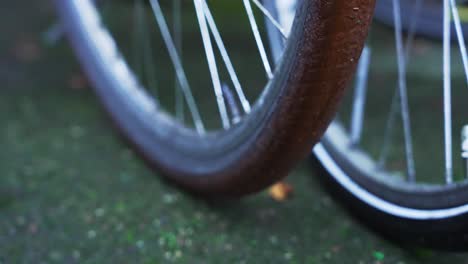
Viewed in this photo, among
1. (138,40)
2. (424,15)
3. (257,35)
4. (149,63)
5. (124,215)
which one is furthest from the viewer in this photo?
(138,40)

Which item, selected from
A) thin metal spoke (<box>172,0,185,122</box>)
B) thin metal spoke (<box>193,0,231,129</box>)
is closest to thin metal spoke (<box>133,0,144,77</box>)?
thin metal spoke (<box>172,0,185,122</box>)

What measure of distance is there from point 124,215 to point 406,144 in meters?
0.58

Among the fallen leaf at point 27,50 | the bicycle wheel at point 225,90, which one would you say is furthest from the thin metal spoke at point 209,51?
the fallen leaf at point 27,50

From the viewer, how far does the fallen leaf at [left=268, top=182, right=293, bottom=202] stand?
148 centimetres

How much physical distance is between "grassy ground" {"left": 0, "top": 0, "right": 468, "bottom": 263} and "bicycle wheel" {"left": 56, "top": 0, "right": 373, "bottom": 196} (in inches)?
3.2

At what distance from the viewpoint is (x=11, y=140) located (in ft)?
5.98

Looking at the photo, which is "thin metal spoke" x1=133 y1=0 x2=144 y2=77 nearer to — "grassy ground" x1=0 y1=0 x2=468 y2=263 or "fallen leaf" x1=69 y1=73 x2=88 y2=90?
"fallen leaf" x1=69 y1=73 x2=88 y2=90

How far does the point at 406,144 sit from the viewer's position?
1.29m

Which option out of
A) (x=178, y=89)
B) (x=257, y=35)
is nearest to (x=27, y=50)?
(x=178, y=89)

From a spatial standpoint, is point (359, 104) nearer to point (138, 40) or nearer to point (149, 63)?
point (149, 63)

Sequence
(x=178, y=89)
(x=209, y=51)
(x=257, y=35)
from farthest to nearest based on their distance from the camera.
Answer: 1. (x=178, y=89)
2. (x=209, y=51)
3. (x=257, y=35)

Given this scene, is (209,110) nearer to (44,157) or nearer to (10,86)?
(44,157)

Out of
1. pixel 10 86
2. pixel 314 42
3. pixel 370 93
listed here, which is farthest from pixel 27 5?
pixel 314 42

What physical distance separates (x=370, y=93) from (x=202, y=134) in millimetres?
736
